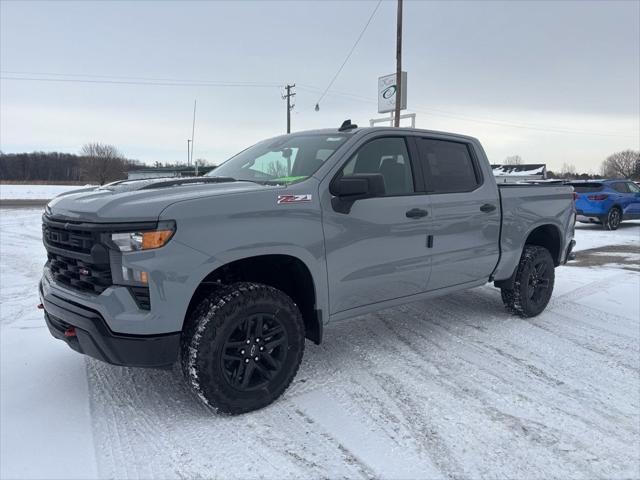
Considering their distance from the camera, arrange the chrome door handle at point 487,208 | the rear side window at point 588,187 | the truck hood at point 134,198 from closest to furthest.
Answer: the truck hood at point 134,198 < the chrome door handle at point 487,208 < the rear side window at point 588,187

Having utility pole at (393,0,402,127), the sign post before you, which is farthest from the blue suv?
the sign post

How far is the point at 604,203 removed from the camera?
582 inches

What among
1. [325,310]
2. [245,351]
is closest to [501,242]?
[325,310]

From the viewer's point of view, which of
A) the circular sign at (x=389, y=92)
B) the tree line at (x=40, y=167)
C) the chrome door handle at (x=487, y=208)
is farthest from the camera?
the tree line at (x=40, y=167)

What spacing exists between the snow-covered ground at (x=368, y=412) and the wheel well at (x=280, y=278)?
1.76ft

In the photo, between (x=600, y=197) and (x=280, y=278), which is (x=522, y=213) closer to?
(x=280, y=278)

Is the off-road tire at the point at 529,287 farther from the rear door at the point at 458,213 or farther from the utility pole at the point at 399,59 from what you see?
the utility pole at the point at 399,59

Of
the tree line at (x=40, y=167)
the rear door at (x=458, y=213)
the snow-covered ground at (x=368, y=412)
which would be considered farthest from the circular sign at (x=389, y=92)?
the tree line at (x=40, y=167)

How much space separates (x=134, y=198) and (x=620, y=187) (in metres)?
17.0

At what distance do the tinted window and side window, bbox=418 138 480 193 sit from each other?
527 inches

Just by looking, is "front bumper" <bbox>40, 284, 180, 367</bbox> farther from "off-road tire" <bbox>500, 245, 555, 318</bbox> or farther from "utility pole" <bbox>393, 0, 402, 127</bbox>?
"utility pole" <bbox>393, 0, 402, 127</bbox>

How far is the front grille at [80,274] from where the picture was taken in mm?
2777

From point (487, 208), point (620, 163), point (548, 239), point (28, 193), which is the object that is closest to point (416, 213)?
point (487, 208)

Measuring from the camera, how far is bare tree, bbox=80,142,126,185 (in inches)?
2581
